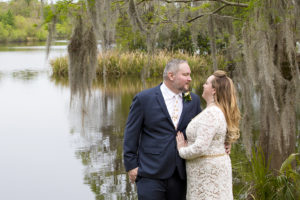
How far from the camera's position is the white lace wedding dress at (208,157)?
2.69m

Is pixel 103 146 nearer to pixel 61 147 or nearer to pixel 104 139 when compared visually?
pixel 104 139

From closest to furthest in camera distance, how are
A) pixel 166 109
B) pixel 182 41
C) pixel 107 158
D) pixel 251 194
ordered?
pixel 166 109 < pixel 251 194 < pixel 107 158 < pixel 182 41

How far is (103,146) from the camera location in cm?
872

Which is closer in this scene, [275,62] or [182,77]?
[182,77]

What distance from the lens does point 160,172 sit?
2812 mm

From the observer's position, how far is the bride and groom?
2.72 meters

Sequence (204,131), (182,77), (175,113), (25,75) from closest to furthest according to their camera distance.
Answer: (204,131) → (182,77) → (175,113) → (25,75)

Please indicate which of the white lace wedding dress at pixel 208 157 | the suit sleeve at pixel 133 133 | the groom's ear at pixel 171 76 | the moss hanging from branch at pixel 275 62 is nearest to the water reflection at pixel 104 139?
the moss hanging from branch at pixel 275 62

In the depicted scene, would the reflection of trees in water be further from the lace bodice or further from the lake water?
the lace bodice

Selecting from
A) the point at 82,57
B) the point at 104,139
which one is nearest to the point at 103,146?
the point at 104,139

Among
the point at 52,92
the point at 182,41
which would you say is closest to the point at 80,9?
the point at 52,92

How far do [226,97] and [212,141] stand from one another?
285 mm

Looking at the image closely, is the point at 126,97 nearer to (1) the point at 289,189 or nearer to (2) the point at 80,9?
(2) the point at 80,9

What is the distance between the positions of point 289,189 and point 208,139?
6.31 ft
